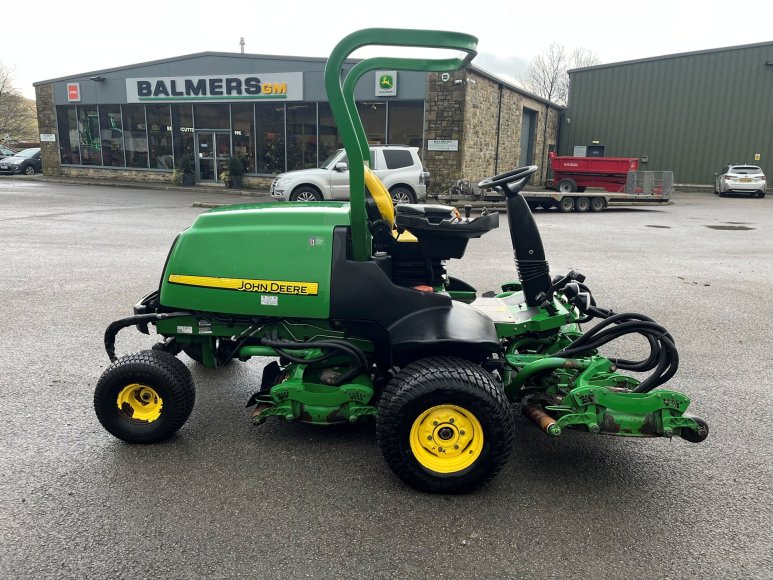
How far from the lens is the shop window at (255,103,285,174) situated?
2439 centimetres

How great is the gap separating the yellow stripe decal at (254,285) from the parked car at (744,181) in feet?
90.1

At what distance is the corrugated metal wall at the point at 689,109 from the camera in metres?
28.6

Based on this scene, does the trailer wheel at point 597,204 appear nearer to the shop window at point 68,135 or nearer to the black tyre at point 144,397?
the black tyre at point 144,397

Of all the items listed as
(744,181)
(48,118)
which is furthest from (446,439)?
(48,118)

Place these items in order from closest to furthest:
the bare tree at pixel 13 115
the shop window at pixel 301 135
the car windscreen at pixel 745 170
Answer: the shop window at pixel 301 135
the car windscreen at pixel 745 170
the bare tree at pixel 13 115

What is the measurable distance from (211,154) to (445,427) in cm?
2531

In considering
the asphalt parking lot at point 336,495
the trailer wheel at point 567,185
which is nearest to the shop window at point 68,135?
the trailer wheel at point 567,185

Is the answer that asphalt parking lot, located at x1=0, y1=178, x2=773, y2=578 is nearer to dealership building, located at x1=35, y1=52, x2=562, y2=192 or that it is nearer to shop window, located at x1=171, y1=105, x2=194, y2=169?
dealership building, located at x1=35, y1=52, x2=562, y2=192

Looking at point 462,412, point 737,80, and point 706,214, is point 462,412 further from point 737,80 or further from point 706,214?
point 737,80

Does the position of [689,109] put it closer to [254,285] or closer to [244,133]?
[244,133]

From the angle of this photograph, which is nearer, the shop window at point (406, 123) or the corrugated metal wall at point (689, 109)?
the shop window at point (406, 123)

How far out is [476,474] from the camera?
3027mm

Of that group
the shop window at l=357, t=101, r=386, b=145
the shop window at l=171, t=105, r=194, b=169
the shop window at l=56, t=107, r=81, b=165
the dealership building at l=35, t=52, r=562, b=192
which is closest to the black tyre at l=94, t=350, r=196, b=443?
the dealership building at l=35, t=52, r=562, b=192

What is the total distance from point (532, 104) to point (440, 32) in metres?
27.6
